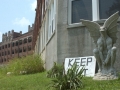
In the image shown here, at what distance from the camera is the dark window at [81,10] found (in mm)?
10055

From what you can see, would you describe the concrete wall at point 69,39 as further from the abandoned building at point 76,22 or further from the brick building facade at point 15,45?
the brick building facade at point 15,45

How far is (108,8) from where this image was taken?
31.6 feet

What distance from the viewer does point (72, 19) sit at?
1048 cm

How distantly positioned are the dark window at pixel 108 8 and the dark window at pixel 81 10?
653mm

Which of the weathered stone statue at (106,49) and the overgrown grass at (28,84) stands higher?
Result: the weathered stone statue at (106,49)

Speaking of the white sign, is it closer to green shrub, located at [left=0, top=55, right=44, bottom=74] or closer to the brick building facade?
green shrub, located at [left=0, top=55, right=44, bottom=74]

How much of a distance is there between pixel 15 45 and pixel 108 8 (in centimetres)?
6886

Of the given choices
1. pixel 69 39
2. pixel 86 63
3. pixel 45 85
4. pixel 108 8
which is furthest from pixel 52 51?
pixel 45 85

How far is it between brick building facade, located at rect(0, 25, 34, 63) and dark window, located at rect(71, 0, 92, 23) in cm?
5629

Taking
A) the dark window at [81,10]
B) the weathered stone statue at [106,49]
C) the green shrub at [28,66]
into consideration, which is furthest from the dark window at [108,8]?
the green shrub at [28,66]

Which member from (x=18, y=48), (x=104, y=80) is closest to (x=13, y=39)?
(x=18, y=48)

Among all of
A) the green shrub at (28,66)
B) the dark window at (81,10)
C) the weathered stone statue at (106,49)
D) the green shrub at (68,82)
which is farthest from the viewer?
the green shrub at (28,66)

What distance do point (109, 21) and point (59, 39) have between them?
162 inches

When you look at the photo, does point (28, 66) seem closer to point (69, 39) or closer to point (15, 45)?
point (69, 39)
